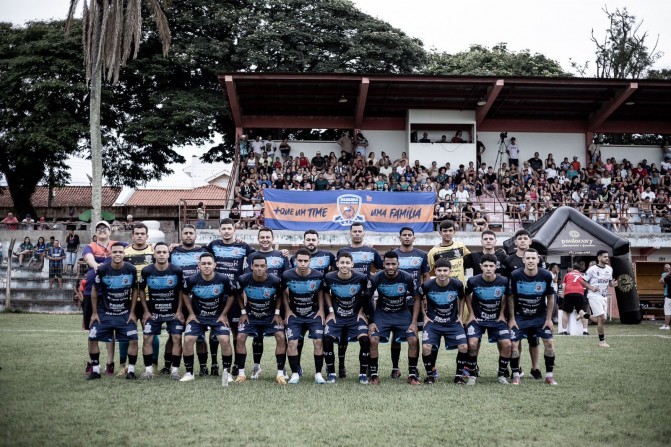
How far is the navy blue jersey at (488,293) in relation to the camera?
10297 millimetres

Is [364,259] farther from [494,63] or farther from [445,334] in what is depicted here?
[494,63]

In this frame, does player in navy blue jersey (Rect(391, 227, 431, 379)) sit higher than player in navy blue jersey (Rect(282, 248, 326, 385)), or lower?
higher

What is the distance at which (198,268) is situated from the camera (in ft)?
36.0

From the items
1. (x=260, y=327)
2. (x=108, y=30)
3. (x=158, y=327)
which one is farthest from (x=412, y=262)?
(x=108, y=30)

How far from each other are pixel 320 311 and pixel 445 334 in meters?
1.87

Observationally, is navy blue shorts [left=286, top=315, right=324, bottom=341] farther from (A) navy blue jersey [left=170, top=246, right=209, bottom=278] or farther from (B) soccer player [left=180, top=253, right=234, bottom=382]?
(A) navy blue jersey [left=170, top=246, right=209, bottom=278]

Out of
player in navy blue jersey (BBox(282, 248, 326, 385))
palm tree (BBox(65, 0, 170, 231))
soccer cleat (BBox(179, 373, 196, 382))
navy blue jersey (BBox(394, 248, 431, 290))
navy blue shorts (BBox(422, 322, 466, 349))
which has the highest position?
palm tree (BBox(65, 0, 170, 231))

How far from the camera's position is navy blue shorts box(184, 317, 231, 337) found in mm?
10188

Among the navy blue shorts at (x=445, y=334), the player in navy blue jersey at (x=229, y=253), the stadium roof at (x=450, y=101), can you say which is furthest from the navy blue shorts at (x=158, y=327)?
the stadium roof at (x=450, y=101)

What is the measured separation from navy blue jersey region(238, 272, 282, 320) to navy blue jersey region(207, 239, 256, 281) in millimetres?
751

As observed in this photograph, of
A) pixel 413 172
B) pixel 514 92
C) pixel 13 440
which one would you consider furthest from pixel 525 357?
pixel 514 92

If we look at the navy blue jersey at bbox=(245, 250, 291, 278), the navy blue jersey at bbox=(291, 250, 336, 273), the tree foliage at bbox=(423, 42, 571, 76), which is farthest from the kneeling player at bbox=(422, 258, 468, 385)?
the tree foliage at bbox=(423, 42, 571, 76)

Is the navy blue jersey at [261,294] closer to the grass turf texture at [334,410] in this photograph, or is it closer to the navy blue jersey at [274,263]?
the navy blue jersey at [274,263]

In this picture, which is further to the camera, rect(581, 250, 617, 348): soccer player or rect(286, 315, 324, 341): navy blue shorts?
rect(581, 250, 617, 348): soccer player
